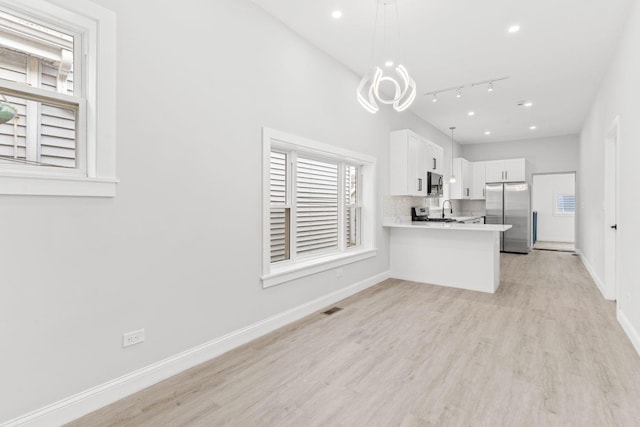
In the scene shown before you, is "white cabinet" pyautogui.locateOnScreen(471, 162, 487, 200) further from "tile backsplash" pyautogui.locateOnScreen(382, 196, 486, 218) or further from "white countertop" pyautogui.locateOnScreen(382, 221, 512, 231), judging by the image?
"white countertop" pyautogui.locateOnScreen(382, 221, 512, 231)

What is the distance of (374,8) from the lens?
3035mm

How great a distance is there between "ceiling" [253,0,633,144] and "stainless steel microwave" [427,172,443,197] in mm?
1394

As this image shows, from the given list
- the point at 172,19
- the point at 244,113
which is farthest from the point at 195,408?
the point at 172,19

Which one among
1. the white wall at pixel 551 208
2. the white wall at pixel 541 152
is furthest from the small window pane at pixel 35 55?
the white wall at pixel 551 208

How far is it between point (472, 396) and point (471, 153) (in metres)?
8.77

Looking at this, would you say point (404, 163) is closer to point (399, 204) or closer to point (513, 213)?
point (399, 204)

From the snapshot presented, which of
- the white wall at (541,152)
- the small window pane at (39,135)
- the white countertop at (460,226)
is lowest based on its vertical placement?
the white countertop at (460,226)

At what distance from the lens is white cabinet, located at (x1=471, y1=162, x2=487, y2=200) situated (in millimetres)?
9039

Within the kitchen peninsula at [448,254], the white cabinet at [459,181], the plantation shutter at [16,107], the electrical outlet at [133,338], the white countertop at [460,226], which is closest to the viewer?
the plantation shutter at [16,107]

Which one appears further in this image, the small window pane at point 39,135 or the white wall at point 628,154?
the white wall at point 628,154

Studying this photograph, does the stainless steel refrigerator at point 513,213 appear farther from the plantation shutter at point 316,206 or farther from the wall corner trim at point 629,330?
the plantation shutter at point 316,206

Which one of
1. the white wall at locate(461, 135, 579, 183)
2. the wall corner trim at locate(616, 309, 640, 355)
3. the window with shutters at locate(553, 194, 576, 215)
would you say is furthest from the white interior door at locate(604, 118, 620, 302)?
the window with shutters at locate(553, 194, 576, 215)

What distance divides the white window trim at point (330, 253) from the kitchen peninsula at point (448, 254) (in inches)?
21.0

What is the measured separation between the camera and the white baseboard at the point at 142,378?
179cm
